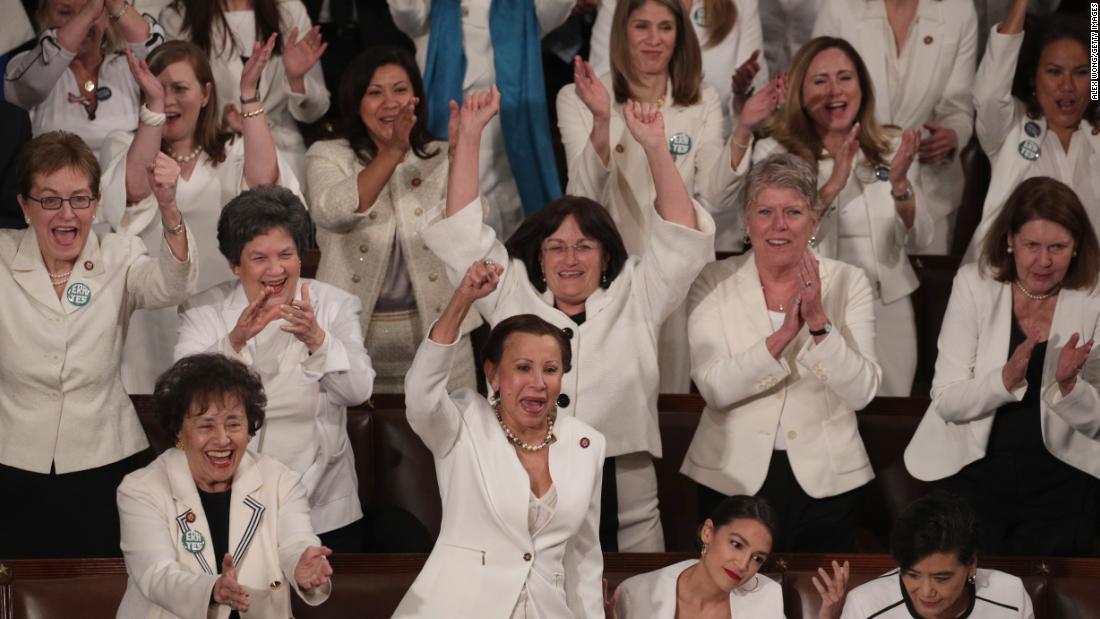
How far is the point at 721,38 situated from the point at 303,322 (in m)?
2.40

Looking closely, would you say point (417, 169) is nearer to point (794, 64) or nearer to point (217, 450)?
point (794, 64)

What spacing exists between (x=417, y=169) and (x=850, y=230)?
4.60ft

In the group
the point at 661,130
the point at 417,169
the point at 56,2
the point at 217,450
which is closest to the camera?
the point at 217,450

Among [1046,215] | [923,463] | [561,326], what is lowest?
[923,463]

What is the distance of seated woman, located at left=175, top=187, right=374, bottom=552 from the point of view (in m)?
3.97

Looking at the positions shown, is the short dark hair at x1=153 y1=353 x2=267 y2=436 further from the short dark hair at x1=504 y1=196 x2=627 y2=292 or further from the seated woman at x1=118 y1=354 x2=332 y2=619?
the short dark hair at x1=504 y1=196 x2=627 y2=292

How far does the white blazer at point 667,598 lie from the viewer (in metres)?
3.74

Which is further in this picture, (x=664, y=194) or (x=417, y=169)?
(x=417, y=169)

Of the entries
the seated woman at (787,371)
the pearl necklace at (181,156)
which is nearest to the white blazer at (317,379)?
the pearl necklace at (181,156)

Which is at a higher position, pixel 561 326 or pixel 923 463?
pixel 561 326

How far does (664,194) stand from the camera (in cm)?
418

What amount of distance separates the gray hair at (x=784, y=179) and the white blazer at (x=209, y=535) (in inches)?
62.3

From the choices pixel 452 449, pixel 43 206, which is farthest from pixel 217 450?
pixel 43 206

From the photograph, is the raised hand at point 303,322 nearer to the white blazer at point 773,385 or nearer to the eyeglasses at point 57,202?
the eyeglasses at point 57,202
